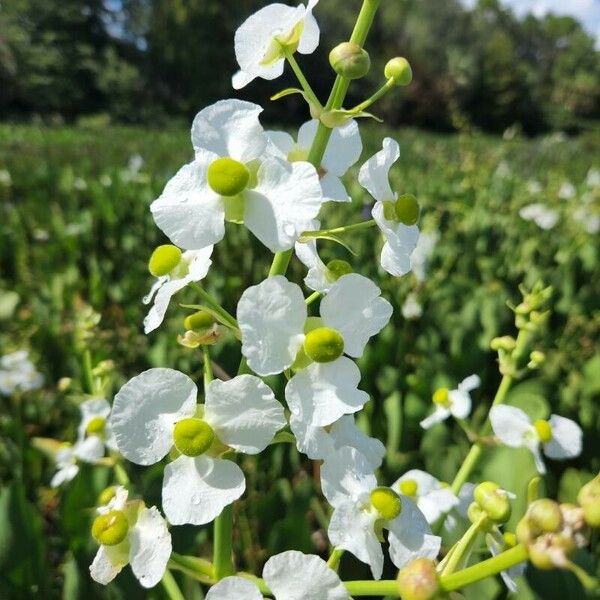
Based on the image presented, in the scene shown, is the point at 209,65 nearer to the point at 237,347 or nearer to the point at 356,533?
the point at 237,347

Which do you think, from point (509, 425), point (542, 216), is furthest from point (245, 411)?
point (542, 216)

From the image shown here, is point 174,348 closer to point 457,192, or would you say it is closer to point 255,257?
point 255,257

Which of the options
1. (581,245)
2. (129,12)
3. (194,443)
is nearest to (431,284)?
(581,245)

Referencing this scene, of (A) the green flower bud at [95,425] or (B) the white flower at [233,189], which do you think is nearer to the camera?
(B) the white flower at [233,189]

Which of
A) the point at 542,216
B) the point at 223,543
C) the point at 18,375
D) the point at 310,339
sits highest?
the point at 310,339

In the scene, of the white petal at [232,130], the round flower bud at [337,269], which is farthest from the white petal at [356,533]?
the white petal at [232,130]

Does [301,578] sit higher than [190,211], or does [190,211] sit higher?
[190,211]

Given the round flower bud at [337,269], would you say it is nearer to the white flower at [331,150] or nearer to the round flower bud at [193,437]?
the white flower at [331,150]
